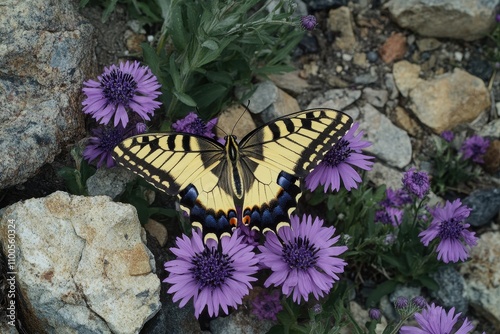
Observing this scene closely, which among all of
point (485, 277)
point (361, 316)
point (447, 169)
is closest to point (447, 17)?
point (447, 169)

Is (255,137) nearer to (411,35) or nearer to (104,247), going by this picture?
(104,247)

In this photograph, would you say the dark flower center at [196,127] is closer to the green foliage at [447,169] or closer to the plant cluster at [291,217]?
the plant cluster at [291,217]

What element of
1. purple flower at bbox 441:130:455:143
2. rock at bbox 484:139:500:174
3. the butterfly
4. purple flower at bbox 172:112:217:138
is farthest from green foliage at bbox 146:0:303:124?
rock at bbox 484:139:500:174

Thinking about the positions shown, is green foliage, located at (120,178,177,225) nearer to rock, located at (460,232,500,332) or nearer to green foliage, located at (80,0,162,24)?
green foliage, located at (80,0,162,24)

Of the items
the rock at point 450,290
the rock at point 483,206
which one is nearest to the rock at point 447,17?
the rock at point 483,206

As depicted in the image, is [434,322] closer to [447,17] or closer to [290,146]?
[290,146]

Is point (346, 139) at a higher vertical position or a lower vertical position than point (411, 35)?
lower

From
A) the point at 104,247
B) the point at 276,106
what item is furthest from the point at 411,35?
the point at 104,247

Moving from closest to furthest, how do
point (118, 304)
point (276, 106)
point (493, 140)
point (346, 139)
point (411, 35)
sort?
1. point (118, 304)
2. point (346, 139)
3. point (276, 106)
4. point (493, 140)
5. point (411, 35)
